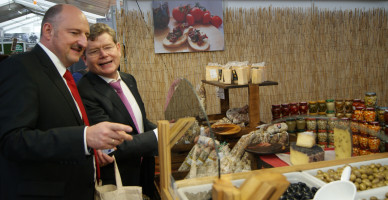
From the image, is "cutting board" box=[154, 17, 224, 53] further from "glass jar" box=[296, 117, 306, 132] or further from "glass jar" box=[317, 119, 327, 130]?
"glass jar" box=[317, 119, 327, 130]

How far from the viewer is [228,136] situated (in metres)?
2.91

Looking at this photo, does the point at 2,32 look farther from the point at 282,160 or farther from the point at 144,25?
the point at 282,160

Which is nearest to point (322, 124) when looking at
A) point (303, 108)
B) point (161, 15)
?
point (303, 108)

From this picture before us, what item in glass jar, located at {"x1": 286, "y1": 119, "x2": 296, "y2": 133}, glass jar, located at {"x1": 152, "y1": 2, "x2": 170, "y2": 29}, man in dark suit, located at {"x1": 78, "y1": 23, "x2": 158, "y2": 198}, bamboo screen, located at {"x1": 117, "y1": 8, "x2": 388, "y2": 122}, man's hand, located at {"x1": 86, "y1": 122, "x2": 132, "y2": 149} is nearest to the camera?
man's hand, located at {"x1": 86, "y1": 122, "x2": 132, "y2": 149}

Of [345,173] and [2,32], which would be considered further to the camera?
[2,32]

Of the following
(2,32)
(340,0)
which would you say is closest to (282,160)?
(340,0)

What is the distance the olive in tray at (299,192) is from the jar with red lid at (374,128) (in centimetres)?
84

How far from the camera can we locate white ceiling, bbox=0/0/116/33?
707cm

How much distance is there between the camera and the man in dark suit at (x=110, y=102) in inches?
72.5

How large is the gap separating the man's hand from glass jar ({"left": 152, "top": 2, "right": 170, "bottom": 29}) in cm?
358

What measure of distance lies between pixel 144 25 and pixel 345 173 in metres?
3.69

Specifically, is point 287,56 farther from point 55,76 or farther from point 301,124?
point 55,76

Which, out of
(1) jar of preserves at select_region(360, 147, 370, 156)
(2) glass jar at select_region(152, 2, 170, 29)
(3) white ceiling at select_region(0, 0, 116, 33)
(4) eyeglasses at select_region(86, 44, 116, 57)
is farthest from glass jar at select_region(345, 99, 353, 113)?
(3) white ceiling at select_region(0, 0, 116, 33)

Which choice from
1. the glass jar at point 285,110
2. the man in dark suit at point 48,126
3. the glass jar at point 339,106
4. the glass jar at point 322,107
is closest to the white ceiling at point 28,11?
the glass jar at point 285,110
